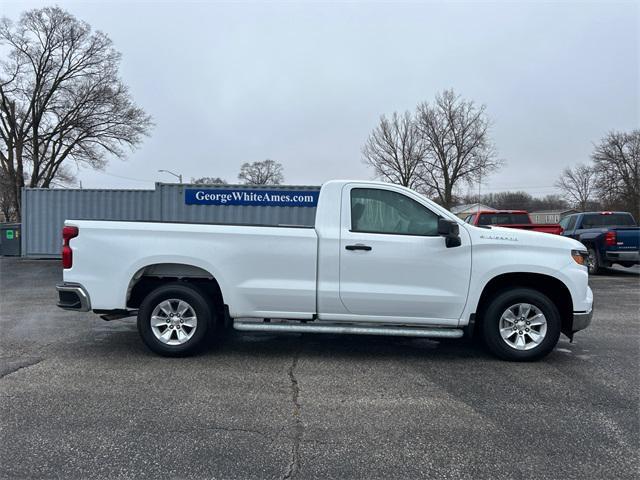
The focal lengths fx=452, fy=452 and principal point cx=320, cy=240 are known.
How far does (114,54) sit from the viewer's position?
35031mm

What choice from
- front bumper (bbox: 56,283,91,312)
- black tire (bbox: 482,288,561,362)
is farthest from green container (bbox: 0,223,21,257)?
black tire (bbox: 482,288,561,362)

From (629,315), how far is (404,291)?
547cm

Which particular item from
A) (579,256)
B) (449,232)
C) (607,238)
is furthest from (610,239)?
(449,232)

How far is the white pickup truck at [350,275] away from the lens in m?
4.93

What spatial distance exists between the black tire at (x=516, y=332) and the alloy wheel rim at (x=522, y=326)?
0.03 m

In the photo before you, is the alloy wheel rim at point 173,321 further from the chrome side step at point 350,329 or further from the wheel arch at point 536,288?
the wheel arch at point 536,288

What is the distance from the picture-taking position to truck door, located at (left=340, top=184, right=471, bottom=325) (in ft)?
16.2

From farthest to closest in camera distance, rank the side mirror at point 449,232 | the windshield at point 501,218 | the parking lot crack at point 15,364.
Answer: the windshield at point 501,218, the side mirror at point 449,232, the parking lot crack at point 15,364

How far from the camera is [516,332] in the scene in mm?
5004

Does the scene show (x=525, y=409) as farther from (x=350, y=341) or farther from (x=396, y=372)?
(x=350, y=341)

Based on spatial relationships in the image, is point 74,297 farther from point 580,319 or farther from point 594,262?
point 594,262

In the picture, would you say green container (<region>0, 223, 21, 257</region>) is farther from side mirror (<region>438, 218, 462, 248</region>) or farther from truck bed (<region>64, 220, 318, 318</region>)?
side mirror (<region>438, 218, 462, 248</region>)

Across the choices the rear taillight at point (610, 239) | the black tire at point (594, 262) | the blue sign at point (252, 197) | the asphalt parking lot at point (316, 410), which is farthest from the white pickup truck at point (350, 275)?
the black tire at point (594, 262)

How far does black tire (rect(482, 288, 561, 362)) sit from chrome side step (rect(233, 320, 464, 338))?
35cm
